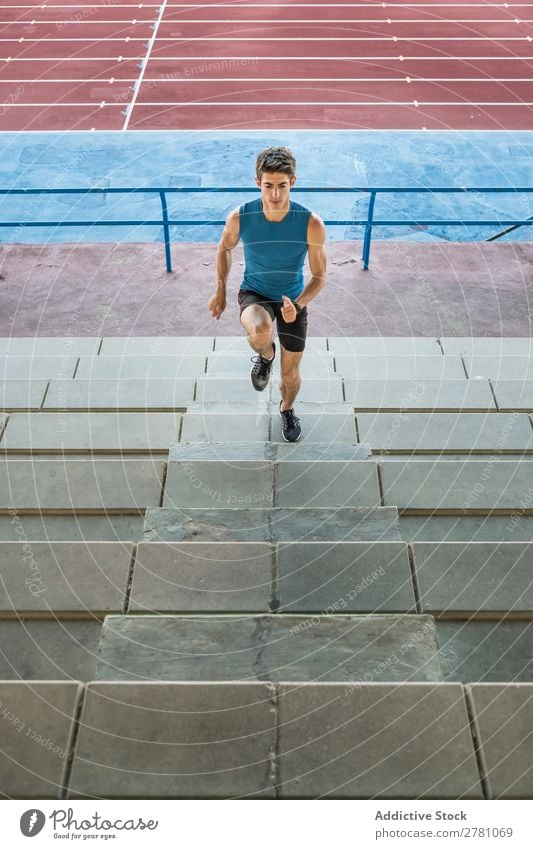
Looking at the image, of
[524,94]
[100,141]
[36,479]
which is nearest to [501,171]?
[524,94]

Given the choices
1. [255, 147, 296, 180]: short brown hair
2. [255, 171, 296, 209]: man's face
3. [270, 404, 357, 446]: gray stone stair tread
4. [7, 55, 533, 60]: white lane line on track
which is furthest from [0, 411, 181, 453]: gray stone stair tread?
[7, 55, 533, 60]: white lane line on track

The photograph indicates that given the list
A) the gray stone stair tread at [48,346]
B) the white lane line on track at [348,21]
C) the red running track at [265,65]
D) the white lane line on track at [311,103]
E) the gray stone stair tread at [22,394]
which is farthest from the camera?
the white lane line on track at [348,21]

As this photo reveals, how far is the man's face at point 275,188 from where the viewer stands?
4.05 m

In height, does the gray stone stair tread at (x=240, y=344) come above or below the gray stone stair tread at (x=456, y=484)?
below

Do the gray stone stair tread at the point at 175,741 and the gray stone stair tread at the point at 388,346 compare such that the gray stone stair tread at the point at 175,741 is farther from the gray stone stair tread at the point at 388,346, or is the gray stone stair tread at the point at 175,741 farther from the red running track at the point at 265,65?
the red running track at the point at 265,65

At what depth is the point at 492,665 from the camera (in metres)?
2.98

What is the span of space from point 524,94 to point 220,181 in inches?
248

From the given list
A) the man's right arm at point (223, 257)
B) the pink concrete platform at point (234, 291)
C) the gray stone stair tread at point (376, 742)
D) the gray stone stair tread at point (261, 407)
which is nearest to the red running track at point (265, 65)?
the pink concrete platform at point (234, 291)

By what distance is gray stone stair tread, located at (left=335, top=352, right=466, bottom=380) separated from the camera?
574cm

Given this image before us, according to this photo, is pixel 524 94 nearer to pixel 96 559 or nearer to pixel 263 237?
pixel 263 237

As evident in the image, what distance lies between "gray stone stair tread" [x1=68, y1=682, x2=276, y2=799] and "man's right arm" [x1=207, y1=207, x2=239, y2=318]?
7.87 feet

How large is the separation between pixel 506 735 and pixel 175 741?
101 centimetres

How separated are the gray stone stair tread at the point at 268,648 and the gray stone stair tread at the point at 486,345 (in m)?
3.64

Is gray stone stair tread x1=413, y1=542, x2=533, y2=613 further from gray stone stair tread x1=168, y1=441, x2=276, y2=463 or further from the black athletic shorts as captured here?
the black athletic shorts
